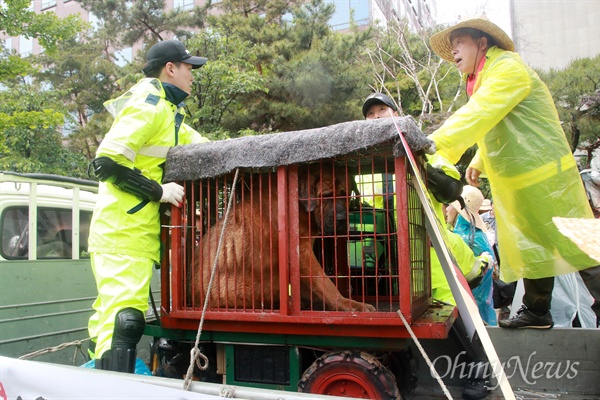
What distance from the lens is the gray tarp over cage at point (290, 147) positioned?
226 centimetres

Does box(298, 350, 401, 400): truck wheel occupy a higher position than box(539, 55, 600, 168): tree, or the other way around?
box(539, 55, 600, 168): tree

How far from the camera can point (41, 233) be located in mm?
5402

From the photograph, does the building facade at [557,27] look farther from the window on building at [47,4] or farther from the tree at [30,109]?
the window on building at [47,4]

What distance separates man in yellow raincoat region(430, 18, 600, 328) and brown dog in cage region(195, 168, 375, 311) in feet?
3.58

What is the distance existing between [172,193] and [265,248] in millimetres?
600

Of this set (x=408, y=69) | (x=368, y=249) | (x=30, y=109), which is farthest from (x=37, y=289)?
(x=408, y=69)

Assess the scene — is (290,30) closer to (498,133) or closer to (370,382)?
(498,133)

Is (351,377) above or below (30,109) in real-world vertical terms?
below

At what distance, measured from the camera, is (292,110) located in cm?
1428

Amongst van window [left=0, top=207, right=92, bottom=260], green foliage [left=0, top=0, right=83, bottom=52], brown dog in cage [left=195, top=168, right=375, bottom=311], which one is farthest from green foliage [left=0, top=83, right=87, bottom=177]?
brown dog in cage [left=195, top=168, right=375, bottom=311]

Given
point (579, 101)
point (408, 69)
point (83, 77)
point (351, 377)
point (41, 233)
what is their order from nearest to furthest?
point (351, 377) < point (41, 233) < point (579, 101) < point (408, 69) < point (83, 77)

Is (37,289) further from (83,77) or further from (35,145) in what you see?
(83,77)

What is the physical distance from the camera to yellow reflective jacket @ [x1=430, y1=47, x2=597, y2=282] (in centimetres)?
302

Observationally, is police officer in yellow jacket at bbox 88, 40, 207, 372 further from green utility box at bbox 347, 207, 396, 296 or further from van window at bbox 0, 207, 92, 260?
van window at bbox 0, 207, 92, 260
